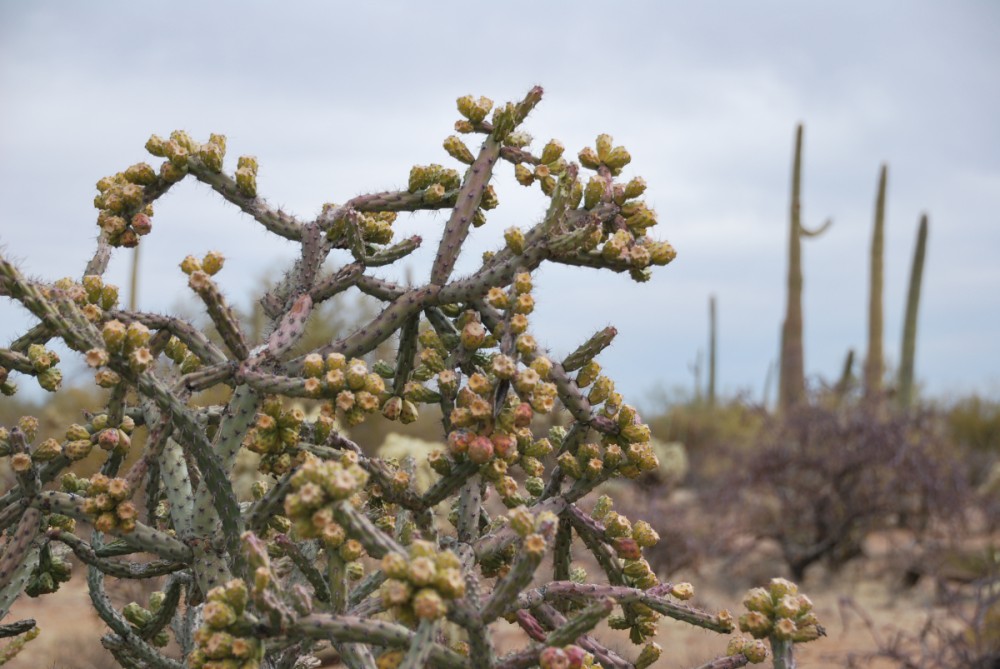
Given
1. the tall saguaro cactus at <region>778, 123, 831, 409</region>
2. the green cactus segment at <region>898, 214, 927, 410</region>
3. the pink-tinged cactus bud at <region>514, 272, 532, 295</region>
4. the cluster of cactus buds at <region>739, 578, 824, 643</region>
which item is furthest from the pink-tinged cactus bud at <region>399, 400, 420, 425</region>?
the tall saguaro cactus at <region>778, 123, 831, 409</region>

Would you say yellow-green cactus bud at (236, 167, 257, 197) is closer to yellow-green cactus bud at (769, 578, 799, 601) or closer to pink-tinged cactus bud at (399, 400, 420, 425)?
pink-tinged cactus bud at (399, 400, 420, 425)

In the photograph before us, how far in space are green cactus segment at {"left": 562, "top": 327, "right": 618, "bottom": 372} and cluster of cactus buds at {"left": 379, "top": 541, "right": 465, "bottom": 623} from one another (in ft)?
2.51

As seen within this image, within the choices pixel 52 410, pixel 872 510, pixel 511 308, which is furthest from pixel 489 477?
pixel 52 410

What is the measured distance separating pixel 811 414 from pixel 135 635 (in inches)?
458

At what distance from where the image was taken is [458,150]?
265cm

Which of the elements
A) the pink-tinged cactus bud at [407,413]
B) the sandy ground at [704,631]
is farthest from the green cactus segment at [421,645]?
the sandy ground at [704,631]

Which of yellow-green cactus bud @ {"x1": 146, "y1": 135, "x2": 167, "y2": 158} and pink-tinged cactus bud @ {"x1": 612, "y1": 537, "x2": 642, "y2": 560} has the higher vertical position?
yellow-green cactus bud @ {"x1": 146, "y1": 135, "x2": 167, "y2": 158}

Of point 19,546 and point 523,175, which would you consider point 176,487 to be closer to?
point 19,546

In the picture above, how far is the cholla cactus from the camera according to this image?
1.94 meters

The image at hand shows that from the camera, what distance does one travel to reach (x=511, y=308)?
2238 mm

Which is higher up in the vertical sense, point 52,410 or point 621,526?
point 52,410

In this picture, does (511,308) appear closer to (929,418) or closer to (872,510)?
(872,510)

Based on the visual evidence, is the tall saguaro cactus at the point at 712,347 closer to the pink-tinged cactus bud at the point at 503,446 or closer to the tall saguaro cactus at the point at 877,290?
the tall saguaro cactus at the point at 877,290

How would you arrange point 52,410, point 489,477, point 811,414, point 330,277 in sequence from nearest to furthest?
point 489,477, point 330,277, point 811,414, point 52,410
